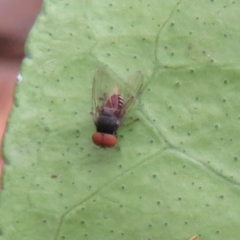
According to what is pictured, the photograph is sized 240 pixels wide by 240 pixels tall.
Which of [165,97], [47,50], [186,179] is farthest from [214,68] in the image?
[47,50]

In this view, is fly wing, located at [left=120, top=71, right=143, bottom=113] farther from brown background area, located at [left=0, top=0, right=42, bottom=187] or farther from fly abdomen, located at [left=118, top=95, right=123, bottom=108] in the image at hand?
brown background area, located at [left=0, top=0, right=42, bottom=187]

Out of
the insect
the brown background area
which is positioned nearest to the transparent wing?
the insect

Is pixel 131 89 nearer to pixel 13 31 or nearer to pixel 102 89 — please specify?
pixel 102 89

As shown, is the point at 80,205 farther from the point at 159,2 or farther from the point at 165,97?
the point at 159,2

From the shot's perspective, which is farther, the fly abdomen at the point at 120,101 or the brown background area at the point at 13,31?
Answer: the brown background area at the point at 13,31

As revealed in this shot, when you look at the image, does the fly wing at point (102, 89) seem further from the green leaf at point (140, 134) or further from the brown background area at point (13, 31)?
the brown background area at point (13, 31)

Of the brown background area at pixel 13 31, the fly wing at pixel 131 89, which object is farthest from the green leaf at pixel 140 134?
the brown background area at pixel 13 31
